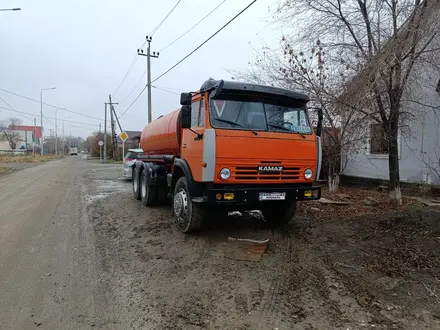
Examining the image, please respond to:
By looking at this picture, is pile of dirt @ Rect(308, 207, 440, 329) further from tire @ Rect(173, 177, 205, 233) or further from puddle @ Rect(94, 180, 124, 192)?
puddle @ Rect(94, 180, 124, 192)

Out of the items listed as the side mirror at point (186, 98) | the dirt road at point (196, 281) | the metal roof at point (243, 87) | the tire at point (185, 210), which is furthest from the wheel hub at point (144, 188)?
the metal roof at point (243, 87)

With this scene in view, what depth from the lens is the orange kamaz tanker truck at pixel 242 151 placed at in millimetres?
5727

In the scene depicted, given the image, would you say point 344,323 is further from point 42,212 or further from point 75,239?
point 42,212

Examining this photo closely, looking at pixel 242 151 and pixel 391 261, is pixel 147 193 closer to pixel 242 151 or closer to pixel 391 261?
pixel 242 151

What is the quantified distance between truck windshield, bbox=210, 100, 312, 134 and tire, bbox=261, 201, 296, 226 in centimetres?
155

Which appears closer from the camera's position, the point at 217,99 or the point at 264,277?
the point at 264,277

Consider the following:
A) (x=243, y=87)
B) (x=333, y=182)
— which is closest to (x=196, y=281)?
(x=243, y=87)

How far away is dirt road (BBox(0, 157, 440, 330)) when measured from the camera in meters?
3.60

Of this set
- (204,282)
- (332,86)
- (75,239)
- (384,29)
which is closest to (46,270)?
(75,239)

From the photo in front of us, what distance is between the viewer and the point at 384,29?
28.8ft

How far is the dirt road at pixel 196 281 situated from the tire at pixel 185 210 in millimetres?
215

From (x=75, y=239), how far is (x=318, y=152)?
4735mm

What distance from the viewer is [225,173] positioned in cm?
571

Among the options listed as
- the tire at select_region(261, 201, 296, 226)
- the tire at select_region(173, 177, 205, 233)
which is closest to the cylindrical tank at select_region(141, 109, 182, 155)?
the tire at select_region(173, 177, 205, 233)
